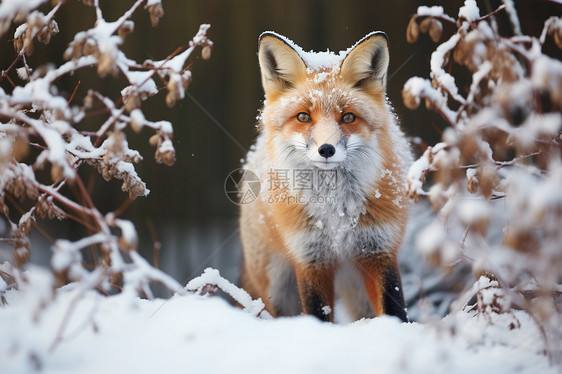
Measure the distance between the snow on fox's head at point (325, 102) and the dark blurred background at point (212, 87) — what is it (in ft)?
4.36

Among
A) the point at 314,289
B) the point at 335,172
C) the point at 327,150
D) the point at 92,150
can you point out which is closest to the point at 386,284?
the point at 314,289

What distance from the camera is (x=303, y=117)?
2.11 meters

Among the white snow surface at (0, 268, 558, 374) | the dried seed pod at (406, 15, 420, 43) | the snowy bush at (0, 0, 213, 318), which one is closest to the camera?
the white snow surface at (0, 268, 558, 374)

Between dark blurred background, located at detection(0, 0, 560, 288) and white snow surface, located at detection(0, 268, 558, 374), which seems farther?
dark blurred background, located at detection(0, 0, 560, 288)

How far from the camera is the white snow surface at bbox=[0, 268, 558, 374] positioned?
1195mm

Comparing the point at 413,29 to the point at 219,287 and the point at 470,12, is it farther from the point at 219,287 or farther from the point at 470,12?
the point at 219,287

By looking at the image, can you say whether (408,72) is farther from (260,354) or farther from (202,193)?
(260,354)

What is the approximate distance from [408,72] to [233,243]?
198 centimetres

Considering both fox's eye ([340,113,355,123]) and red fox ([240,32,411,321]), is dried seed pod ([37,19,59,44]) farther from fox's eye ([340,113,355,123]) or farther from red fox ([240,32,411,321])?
fox's eye ([340,113,355,123])

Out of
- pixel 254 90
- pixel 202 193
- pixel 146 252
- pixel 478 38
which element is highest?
pixel 478 38

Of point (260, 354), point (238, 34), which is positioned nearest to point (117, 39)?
point (260, 354)

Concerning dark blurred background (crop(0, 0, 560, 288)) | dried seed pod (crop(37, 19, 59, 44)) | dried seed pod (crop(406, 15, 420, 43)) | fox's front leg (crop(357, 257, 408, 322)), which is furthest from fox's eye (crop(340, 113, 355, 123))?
dark blurred background (crop(0, 0, 560, 288))

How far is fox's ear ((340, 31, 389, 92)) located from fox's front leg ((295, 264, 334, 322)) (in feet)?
2.93

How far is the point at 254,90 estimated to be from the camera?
378 centimetres
